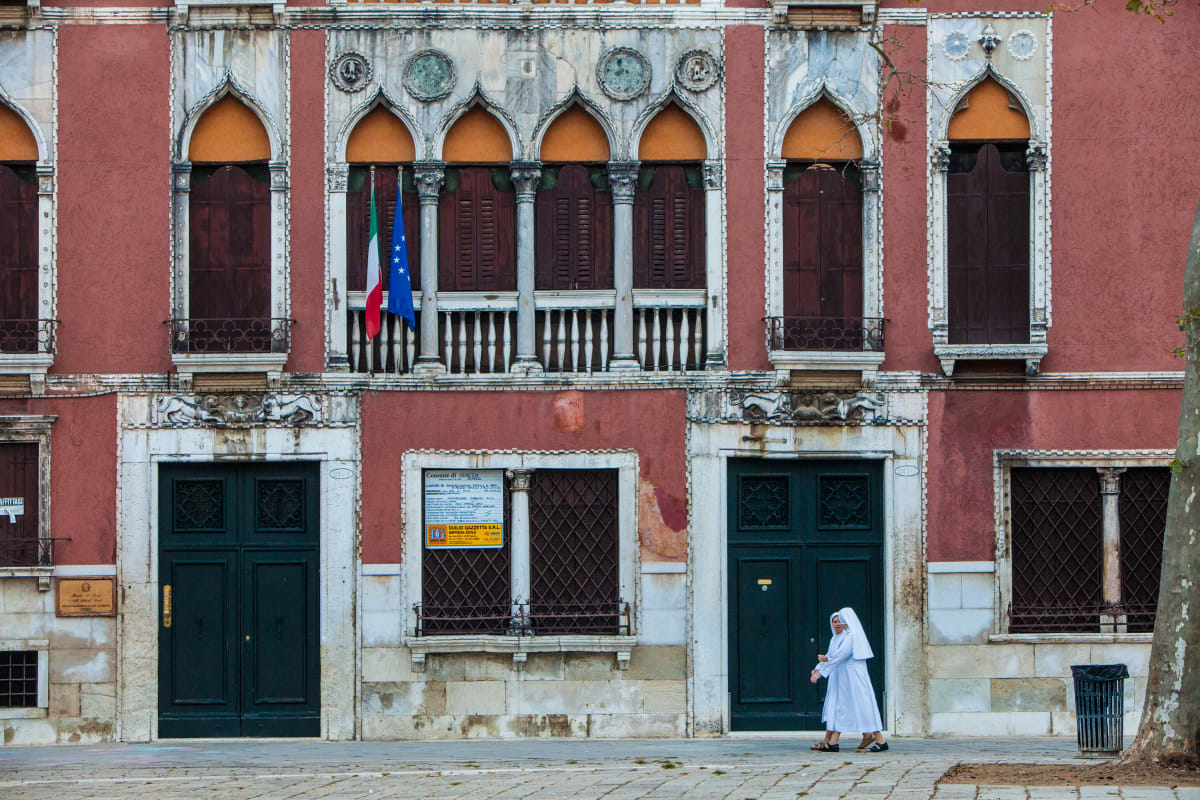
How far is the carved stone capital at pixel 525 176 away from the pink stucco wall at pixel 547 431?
2.30 meters

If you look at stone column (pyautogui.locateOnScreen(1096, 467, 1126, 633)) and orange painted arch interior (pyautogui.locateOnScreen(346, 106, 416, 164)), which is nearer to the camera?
stone column (pyautogui.locateOnScreen(1096, 467, 1126, 633))

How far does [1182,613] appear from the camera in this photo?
51.3 feet

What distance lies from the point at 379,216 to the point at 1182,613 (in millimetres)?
10352

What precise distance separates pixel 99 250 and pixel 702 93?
7.19 meters

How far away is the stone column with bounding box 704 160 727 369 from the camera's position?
21281 millimetres

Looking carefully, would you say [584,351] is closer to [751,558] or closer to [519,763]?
[751,558]

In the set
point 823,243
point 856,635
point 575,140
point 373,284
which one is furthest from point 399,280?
point 856,635

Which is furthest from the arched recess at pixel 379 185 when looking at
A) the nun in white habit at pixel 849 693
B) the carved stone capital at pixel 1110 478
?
the carved stone capital at pixel 1110 478

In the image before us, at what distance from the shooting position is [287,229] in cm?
2119

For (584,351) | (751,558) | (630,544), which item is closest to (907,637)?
(751,558)

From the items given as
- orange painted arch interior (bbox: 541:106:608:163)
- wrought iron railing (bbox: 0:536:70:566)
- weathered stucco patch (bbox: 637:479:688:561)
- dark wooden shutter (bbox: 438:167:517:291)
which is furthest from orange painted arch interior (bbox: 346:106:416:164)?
wrought iron railing (bbox: 0:536:70:566)

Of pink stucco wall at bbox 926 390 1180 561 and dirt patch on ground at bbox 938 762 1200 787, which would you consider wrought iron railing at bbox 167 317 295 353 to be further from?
dirt patch on ground at bbox 938 762 1200 787

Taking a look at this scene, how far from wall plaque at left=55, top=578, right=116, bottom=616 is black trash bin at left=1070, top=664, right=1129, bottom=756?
1069 centimetres

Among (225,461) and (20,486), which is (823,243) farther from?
(20,486)
